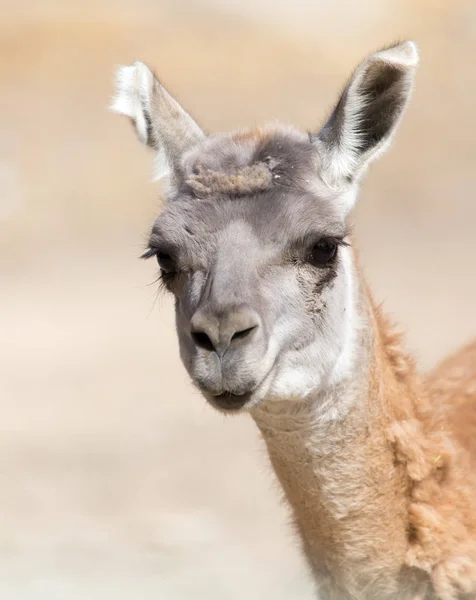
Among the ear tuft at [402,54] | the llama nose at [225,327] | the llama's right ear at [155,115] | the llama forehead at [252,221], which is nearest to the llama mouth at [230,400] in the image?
the llama nose at [225,327]

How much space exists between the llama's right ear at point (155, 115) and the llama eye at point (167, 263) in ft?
1.91

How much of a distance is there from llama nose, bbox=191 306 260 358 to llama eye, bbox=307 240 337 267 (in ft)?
1.61

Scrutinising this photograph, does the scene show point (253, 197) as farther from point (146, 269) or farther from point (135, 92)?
point (146, 269)

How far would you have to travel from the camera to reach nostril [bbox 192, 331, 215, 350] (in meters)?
4.27

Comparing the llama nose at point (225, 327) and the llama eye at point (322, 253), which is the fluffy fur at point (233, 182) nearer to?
the llama eye at point (322, 253)

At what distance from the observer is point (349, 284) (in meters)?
4.92

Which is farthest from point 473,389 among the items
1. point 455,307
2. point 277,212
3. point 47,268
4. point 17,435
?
point 47,268

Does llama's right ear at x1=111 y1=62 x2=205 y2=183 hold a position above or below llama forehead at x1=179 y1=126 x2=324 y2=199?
above

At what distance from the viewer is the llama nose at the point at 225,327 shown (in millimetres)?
4215

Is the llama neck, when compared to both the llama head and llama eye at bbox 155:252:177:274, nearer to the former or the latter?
the llama head

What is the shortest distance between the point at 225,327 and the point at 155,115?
145 cm

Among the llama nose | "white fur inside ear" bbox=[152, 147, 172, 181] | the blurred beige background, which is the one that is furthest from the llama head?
the blurred beige background

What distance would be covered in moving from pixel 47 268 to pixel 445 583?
1440 centimetres

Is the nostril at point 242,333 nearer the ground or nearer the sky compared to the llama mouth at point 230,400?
nearer the sky
